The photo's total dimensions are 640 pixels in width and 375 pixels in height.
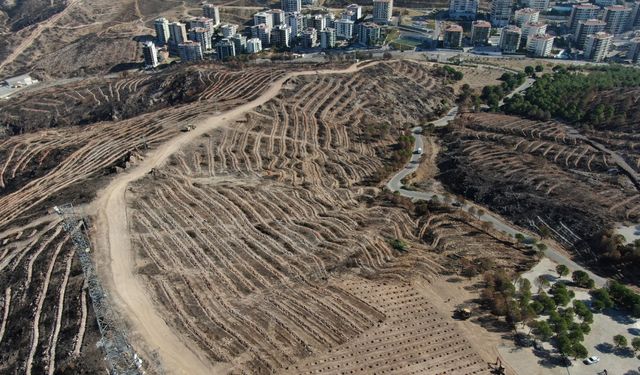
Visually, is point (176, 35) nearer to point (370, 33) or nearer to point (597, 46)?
point (370, 33)

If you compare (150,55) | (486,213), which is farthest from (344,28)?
(486,213)

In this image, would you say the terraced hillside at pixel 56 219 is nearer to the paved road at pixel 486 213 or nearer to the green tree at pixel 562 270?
the paved road at pixel 486 213

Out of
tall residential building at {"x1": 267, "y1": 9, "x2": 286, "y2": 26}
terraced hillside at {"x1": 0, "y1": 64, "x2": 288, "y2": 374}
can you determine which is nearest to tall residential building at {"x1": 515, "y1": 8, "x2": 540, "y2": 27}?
tall residential building at {"x1": 267, "y1": 9, "x2": 286, "y2": 26}

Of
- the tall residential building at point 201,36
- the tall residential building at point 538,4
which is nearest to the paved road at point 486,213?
the tall residential building at point 201,36

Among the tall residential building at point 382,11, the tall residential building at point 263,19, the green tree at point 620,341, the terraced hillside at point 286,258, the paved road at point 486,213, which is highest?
the tall residential building at point 382,11

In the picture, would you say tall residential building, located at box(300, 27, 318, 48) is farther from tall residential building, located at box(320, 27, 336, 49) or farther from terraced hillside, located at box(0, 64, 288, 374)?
terraced hillside, located at box(0, 64, 288, 374)

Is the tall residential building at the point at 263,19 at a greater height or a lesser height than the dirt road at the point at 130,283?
greater
